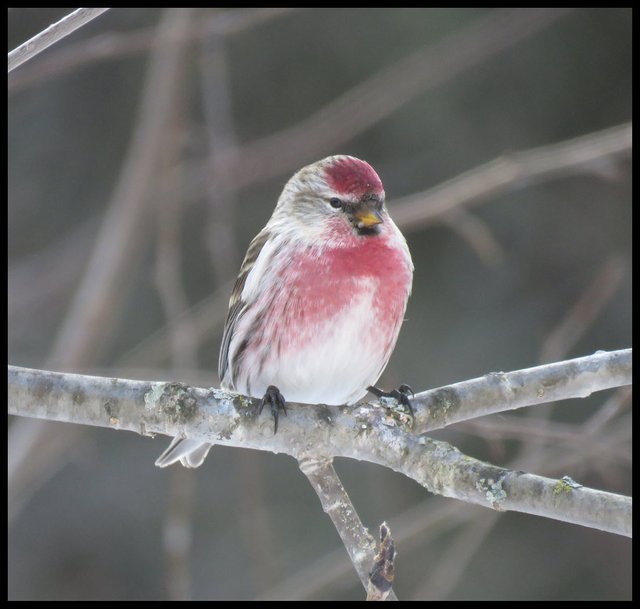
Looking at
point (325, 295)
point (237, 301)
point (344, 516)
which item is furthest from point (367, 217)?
point (344, 516)

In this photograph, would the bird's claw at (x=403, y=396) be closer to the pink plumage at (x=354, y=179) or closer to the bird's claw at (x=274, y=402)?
the bird's claw at (x=274, y=402)

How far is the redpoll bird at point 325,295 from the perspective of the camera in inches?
109

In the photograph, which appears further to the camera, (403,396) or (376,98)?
(376,98)

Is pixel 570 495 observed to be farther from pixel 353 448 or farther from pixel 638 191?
pixel 638 191

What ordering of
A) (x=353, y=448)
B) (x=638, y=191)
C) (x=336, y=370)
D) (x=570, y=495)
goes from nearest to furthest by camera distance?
(x=570, y=495)
(x=353, y=448)
(x=336, y=370)
(x=638, y=191)

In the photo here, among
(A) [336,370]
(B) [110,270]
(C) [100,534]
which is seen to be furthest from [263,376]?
(C) [100,534]

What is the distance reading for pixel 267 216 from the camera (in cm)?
498

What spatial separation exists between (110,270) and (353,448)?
5.92ft

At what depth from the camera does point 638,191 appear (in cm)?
414

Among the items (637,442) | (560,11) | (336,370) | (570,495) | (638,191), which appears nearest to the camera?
(570,495)

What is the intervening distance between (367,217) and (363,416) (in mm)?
728

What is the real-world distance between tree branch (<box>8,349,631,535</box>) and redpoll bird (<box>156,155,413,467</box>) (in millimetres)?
449

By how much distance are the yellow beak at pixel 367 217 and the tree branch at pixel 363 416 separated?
0.59m

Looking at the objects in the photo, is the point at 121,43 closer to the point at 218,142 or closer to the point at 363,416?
the point at 218,142
